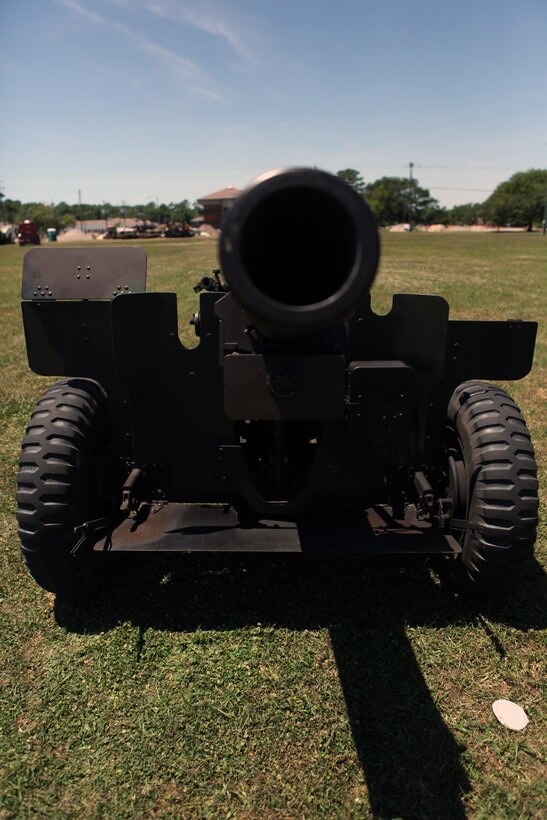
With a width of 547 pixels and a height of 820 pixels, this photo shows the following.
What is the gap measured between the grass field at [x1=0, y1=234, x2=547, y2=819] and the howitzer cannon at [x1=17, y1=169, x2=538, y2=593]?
32 cm

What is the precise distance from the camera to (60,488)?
3.17 meters

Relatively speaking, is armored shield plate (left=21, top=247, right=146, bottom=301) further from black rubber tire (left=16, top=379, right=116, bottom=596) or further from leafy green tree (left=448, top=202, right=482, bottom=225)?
leafy green tree (left=448, top=202, right=482, bottom=225)

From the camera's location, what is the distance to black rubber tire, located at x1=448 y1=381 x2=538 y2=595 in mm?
3104

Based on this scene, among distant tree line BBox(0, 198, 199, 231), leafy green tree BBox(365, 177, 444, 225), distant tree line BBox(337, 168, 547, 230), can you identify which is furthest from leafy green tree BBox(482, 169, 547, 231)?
distant tree line BBox(0, 198, 199, 231)

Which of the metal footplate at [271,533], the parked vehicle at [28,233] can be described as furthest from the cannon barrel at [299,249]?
the parked vehicle at [28,233]

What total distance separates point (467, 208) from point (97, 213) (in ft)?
302

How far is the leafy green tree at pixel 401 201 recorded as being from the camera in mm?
126375

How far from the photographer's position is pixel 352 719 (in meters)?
2.79

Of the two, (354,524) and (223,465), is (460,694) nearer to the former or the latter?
(354,524)

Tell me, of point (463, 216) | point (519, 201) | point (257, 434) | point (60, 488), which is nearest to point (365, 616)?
point (257, 434)

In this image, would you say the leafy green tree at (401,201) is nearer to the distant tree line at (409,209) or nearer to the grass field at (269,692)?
the distant tree line at (409,209)

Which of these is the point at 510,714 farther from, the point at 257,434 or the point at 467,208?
the point at 467,208

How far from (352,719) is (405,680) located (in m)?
0.36

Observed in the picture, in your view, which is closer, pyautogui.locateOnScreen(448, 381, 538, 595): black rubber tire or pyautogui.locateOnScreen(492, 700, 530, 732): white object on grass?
pyautogui.locateOnScreen(492, 700, 530, 732): white object on grass
